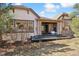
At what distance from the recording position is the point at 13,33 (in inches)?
174

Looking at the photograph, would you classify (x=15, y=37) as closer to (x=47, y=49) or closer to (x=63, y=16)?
(x=47, y=49)

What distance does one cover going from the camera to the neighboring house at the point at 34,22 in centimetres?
439

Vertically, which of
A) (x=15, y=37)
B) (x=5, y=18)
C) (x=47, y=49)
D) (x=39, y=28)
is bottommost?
(x=47, y=49)

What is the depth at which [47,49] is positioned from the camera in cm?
438

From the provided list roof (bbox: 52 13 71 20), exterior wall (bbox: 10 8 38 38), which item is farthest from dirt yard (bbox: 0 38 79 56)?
roof (bbox: 52 13 71 20)

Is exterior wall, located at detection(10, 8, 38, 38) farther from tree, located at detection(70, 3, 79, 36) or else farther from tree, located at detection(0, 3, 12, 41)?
tree, located at detection(70, 3, 79, 36)

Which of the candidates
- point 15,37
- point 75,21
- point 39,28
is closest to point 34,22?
point 39,28

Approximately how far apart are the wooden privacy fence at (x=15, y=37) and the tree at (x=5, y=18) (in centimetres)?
8

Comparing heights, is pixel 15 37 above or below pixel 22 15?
below

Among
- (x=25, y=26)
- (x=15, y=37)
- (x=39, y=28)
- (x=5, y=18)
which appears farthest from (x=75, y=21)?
(x=5, y=18)

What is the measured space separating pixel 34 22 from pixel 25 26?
135 mm

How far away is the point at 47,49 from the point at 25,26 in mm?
433

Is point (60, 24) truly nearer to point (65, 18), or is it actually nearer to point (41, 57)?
point (65, 18)

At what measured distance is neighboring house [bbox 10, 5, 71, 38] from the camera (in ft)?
14.4
